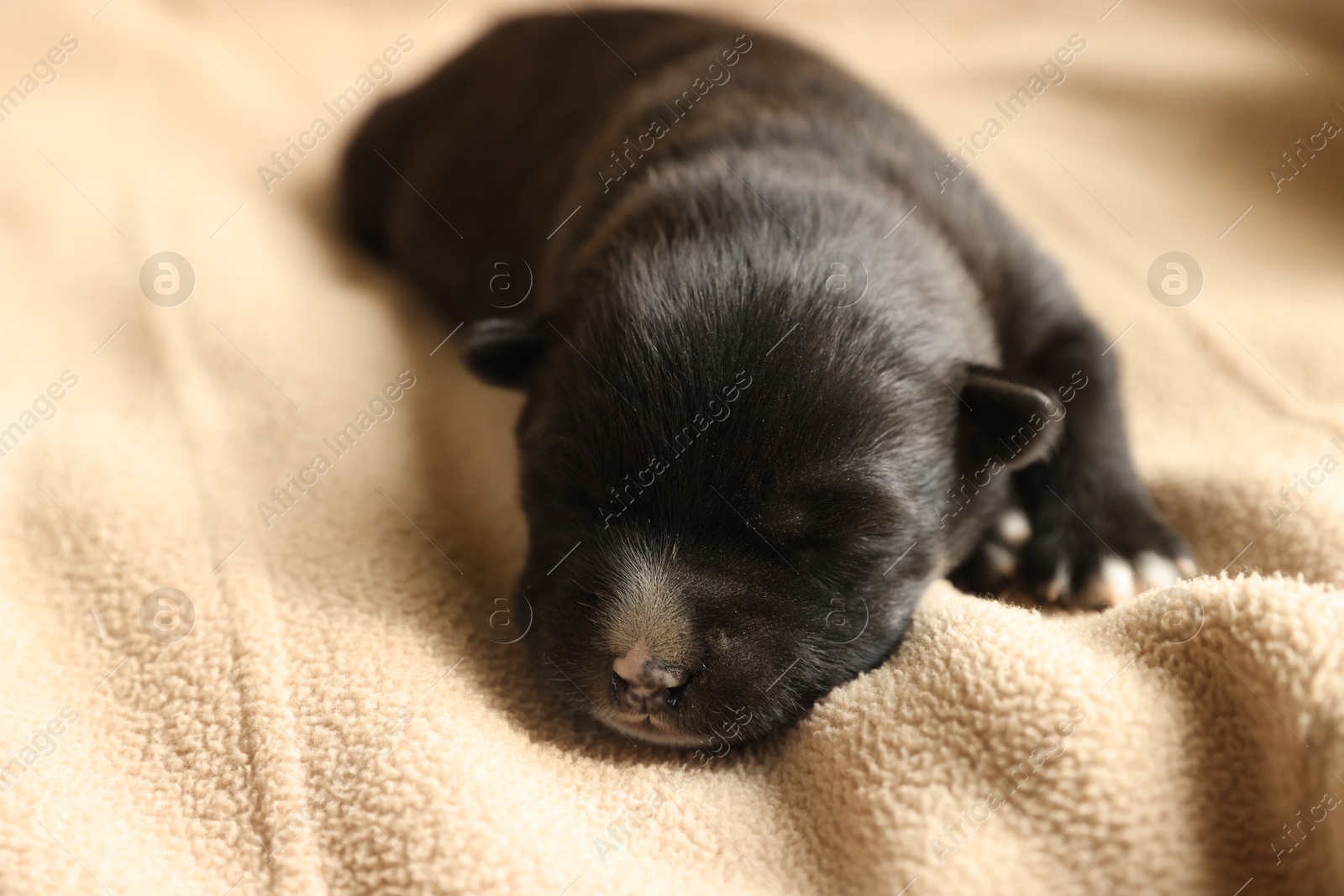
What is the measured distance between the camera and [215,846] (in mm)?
1528

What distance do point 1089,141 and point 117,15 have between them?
4.00m

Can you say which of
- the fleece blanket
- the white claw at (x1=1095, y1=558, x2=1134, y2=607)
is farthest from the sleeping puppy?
the fleece blanket

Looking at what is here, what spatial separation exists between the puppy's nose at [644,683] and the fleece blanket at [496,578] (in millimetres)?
131

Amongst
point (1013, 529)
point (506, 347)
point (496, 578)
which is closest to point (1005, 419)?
point (1013, 529)

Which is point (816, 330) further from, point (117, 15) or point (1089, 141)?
point (117, 15)

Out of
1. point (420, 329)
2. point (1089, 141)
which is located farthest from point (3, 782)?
point (1089, 141)

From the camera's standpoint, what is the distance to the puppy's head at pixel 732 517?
1.64m

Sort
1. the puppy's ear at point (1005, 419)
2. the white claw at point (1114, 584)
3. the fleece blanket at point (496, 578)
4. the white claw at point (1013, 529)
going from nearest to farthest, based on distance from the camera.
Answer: the fleece blanket at point (496, 578) → the puppy's ear at point (1005, 419) → the white claw at point (1114, 584) → the white claw at point (1013, 529)

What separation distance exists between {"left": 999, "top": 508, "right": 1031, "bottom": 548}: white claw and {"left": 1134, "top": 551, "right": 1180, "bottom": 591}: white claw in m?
0.23

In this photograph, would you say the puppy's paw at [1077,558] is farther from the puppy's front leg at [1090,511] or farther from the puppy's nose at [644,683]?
the puppy's nose at [644,683]

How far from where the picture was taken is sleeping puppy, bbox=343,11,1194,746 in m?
1.66

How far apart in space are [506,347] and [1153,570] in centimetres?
138

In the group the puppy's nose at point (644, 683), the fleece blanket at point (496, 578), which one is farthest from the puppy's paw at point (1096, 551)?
the puppy's nose at point (644, 683)

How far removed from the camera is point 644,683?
1.61 m
